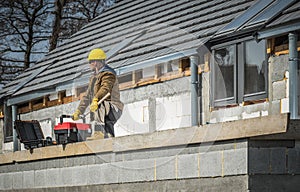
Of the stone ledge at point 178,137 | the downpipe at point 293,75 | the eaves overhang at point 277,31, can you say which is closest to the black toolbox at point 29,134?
the stone ledge at point 178,137

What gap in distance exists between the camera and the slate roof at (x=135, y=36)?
12914 mm

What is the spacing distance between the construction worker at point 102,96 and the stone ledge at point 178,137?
0.39 metres

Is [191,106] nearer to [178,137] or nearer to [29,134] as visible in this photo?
[178,137]

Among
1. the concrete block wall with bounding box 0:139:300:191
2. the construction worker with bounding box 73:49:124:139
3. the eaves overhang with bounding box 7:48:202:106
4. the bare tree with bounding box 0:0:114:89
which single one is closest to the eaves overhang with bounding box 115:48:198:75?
the eaves overhang with bounding box 7:48:202:106

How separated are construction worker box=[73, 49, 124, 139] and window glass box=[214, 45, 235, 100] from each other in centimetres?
157

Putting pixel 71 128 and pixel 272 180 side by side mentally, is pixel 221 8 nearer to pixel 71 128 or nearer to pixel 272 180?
pixel 71 128

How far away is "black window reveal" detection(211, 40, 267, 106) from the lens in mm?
11227

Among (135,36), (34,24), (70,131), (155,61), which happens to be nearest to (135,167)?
(70,131)

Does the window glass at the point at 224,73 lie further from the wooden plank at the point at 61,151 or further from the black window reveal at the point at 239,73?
the wooden plank at the point at 61,151

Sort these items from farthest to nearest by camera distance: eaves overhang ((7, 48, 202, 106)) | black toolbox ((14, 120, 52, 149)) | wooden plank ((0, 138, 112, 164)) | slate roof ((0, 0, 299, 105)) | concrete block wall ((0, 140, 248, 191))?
1. black toolbox ((14, 120, 52, 149))
2. slate roof ((0, 0, 299, 105))
3. eaves overhang ((7, 48, 202, 106))
4. wooden plank ((0, 138, 112, 164))
5. concrete block wall ((0, 140, 248, 191))

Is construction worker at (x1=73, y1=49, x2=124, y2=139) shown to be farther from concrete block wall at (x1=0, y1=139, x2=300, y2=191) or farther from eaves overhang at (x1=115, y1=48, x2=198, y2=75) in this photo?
eaves overhang at (x1=115, y1=48, x2=198, y2=75)

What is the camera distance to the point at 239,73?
37.9 feet

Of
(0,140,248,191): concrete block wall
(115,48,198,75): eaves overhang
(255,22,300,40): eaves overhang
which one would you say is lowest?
(0,140,248,191): concrete block wall

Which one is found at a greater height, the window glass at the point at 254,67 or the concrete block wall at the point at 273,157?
the window glass at the point at 254,67
